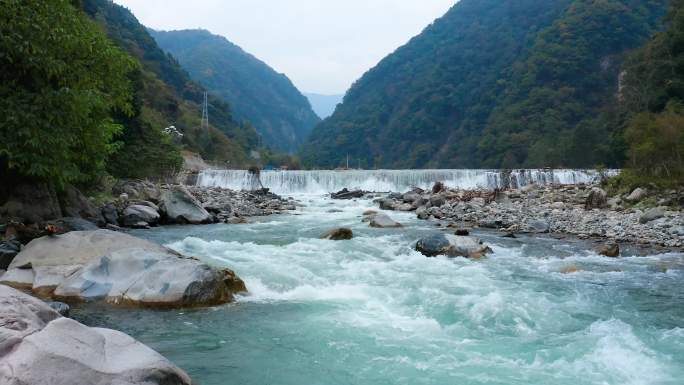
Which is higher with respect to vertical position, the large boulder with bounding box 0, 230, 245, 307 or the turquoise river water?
the large boulder with bounding box 0, 230, 245, 307

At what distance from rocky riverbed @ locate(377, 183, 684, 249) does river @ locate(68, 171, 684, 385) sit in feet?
9.51

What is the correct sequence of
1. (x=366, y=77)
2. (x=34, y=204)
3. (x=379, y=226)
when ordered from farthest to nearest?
(x=366, y=77) → (x=379, y=226) → (x=34, y=204)

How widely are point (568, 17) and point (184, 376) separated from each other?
259 ft

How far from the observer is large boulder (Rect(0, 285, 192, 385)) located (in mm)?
2576

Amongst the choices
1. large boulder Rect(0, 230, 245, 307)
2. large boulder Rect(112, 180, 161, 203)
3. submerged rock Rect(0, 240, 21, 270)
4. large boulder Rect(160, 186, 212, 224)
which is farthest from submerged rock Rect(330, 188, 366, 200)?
large boulder Rect(0, 230, 245, 307)

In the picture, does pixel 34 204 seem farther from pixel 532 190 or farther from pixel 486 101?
pixel 486 101

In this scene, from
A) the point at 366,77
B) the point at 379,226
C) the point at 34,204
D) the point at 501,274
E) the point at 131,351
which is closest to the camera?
the point at 131,351

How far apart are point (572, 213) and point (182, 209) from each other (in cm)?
1207

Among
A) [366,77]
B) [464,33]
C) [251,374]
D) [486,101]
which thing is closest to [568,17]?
[486,101]

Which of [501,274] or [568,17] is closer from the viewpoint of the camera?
[501,274]

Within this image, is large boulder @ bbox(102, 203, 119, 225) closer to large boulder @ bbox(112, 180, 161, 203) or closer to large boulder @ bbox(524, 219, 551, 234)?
large boulder @ bbox(112, 180, 161, 203)

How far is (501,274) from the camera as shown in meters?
8.52

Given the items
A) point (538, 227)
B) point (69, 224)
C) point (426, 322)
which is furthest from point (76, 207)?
point (538, 227)

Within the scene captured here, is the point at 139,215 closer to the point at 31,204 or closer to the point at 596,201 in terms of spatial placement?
the point at 31,204
